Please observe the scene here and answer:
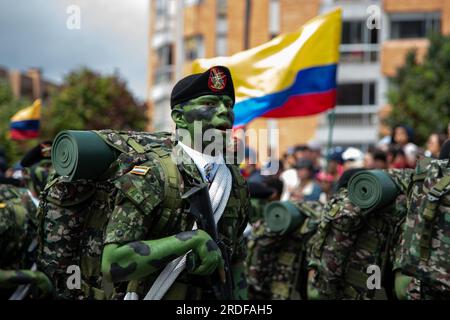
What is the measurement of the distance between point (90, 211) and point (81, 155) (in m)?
0.78

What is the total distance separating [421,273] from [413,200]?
0.45 m

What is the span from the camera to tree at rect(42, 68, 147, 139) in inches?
1367

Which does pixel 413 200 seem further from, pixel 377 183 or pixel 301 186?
pixel 301 186

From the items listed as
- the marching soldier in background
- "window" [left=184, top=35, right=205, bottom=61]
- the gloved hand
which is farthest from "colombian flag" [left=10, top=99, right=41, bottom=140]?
"window" [left=184, top=35, right=205, bottom=61]

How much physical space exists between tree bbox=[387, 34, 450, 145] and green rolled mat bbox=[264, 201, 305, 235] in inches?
563

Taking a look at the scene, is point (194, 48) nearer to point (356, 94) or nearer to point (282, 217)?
point (356, 94)

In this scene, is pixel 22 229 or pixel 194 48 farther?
pixel 194 48

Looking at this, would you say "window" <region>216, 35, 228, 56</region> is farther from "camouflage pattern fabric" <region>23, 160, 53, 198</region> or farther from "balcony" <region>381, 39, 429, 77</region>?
"camouflage pattern fabric" <region>23, 160, 53, 198</region>

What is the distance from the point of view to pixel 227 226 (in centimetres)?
460

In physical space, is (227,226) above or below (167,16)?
below

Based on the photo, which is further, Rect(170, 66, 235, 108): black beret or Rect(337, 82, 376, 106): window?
Rect(337, 82, 376, 106): window

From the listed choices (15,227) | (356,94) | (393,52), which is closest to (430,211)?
(15,227)

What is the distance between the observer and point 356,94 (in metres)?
37.7

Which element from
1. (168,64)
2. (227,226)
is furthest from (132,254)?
(168,64)
